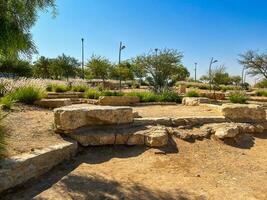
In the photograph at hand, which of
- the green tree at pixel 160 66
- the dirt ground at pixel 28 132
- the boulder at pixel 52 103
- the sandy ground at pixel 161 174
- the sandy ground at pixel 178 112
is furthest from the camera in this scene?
the green tree at pixel 160 66

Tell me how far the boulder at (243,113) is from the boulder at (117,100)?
5364mm

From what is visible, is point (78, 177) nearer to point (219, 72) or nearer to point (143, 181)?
point (143, 181)

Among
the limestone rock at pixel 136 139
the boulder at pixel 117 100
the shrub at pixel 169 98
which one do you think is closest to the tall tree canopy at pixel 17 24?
the limestone rock at pixel 136 139

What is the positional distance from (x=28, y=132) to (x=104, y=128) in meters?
1.55

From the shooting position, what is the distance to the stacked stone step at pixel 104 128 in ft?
22.0

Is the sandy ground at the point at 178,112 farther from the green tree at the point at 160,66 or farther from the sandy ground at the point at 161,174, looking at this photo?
the green tree at the point at 160,66

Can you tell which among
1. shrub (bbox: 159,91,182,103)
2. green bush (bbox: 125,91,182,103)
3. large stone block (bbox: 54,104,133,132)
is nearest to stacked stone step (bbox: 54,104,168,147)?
large stone block (bbox: 54,104,133,132)

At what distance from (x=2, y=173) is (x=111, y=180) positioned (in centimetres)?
166

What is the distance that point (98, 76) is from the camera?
118 ft

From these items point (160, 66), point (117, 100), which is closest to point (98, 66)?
point (160, 66)

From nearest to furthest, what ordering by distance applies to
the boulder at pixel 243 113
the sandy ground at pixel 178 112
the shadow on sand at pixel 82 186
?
the shadow on sand at pixel 82 186 < the boulder at pixel 243 113 < the sandy ground at pixel 178 112

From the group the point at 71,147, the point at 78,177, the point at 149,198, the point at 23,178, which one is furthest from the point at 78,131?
the point at 149,198

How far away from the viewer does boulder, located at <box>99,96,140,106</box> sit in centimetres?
1318

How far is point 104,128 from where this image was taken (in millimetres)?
→ 7230
